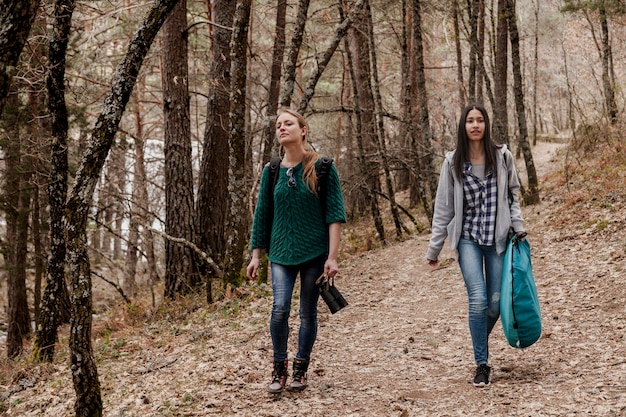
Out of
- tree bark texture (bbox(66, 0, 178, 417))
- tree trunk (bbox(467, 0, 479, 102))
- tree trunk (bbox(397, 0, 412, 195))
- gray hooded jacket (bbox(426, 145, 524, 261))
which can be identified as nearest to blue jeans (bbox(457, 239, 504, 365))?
gray hooded jacket (bbox(426, 145, 524, 261))

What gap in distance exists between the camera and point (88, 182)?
4.55 meters

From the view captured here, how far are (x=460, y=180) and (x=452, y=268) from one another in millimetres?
5590

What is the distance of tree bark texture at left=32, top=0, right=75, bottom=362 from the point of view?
579 centimetres

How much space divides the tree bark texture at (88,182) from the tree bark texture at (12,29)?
52.7 inches

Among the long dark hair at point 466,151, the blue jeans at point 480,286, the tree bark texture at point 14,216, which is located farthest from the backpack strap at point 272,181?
the tree bark texture at point 14,216

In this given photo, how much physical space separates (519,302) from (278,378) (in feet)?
6.45

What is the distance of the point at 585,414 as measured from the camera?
4.01 m

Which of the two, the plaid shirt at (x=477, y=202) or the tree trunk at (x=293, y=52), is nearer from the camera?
the plaid shirt at (x=477, y=202)

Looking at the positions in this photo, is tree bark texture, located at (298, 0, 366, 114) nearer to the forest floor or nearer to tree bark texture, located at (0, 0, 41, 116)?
the forest floor

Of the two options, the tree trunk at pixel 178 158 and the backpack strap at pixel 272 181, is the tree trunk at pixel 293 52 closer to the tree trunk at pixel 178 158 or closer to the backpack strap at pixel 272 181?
the tree trunk at pixel 178 158

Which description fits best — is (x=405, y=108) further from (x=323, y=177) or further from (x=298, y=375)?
(x=298, y=375)

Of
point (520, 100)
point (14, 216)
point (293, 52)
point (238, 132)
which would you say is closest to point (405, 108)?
point (520, 100)

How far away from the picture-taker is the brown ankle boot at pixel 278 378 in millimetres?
4883

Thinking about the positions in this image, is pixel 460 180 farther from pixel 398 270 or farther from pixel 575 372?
pixel 398 270
